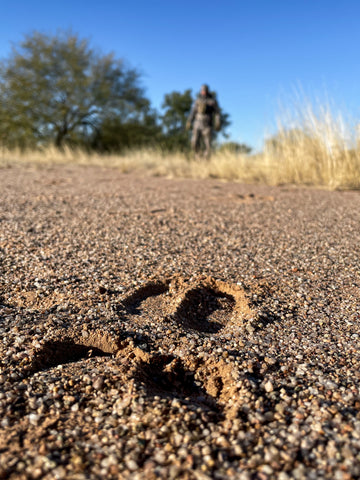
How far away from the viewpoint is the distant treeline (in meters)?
13.1

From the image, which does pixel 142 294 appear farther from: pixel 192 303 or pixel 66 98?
pixel 66 98

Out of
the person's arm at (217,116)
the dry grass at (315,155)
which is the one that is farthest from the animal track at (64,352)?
the person's arm at (217,116)

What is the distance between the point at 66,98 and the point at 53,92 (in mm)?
466

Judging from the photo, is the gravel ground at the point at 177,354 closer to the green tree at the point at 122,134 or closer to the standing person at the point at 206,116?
the standing person at the point at 206,116

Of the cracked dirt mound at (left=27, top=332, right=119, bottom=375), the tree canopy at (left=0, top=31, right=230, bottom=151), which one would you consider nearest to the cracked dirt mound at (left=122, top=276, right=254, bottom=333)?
the cracked dirt mound at (left=27, top=332, right=119, bottom=375)

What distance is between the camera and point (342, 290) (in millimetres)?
1958

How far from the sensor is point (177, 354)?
55.0 inches

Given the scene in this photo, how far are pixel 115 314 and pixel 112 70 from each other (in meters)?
14.4

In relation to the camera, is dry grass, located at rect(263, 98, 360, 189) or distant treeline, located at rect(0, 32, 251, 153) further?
distant treeline, located at rect(0, 32, 251, 153)

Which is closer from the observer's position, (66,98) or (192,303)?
(192,303)

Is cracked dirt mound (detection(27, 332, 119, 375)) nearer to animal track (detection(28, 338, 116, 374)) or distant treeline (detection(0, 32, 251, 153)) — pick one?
animal track (detection(28, 338, 116, 374))

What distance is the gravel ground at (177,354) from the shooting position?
960mm

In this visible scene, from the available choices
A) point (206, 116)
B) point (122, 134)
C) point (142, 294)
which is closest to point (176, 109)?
point (122, 134)

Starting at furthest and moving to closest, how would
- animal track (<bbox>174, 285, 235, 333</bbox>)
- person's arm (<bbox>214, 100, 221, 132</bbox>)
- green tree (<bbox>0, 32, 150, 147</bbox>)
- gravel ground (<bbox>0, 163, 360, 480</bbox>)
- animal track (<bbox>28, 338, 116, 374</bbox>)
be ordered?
green tree (<bbox>0, 32, 150, 147</bbox>)
person's arm (<bbox>214, 100, 221, 132</bbox>)
animal track (<bbox>174, 285, 235, 333</bbox>)
animal track (<bbox>28, 338, 116, 374</bbox>)
gravel ground (<bbox>0, 163, 360, 480</bbox>)
